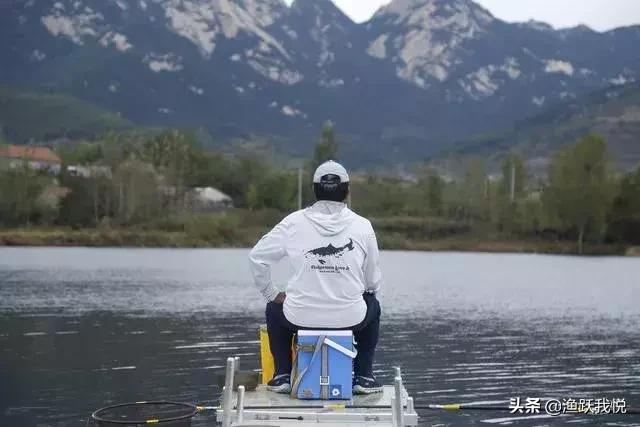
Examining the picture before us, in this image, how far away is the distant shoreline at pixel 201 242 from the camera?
108062 millimetres

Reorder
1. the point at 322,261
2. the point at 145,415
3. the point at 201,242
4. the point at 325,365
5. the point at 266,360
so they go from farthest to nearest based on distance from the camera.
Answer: the point at 201,242
the point at 145,415
the point at 266,360
the point at 322,261
the point at 325,365

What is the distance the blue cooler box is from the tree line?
109 m

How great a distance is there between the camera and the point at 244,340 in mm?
27203

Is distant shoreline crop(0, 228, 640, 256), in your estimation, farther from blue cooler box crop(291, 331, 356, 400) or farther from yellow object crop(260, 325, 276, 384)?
blue cooler box crop(291, 331, 356, 400)

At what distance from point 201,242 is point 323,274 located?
108 metres

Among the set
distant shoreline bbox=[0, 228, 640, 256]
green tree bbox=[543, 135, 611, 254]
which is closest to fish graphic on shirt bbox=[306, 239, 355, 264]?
distant shoreline bbox=[0, 228, 640, 256]

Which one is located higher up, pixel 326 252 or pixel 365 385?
pixel 326 252

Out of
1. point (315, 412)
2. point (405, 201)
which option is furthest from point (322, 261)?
point (405, 201)

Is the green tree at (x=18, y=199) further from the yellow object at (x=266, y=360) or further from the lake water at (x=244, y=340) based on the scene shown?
the yellow object at (x=266, y=360)

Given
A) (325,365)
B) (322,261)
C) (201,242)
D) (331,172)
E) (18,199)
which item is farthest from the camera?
(18,199)

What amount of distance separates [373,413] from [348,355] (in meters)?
0.71

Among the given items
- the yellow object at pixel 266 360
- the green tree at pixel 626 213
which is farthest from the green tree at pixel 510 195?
the yellow object at pixel 266 360

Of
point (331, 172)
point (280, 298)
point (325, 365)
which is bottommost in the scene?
point (325, 365)

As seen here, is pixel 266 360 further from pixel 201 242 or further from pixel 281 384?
pixel 201 242
